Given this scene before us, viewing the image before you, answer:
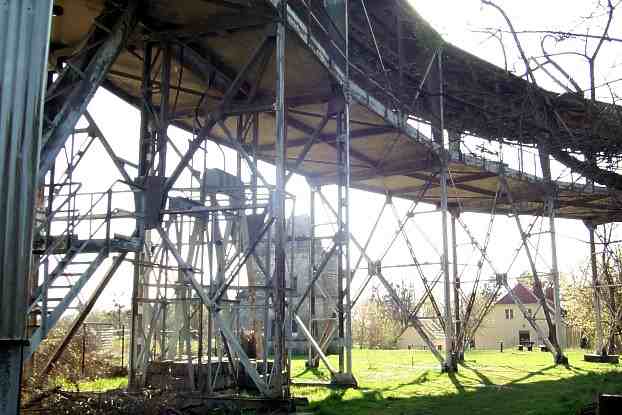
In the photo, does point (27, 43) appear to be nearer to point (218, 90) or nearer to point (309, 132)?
point (218, 90)

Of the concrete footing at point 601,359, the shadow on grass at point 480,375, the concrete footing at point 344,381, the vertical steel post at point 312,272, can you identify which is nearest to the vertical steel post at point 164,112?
the concrete footing at point 344,381

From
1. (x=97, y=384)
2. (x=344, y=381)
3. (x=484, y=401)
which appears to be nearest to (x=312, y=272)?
(x=344, y=381)

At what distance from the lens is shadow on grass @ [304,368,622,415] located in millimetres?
11172

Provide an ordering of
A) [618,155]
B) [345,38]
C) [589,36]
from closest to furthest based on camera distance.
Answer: [589,36], [618,155], [345,38]

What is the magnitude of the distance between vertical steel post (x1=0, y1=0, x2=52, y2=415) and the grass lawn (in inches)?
287

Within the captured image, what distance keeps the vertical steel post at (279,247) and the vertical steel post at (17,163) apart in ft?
20.8

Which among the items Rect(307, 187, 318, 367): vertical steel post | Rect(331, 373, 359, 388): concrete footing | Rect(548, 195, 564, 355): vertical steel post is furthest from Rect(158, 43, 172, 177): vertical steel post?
Rect(548, 195, 564, 355): vertical steel post

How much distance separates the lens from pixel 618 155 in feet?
24.8

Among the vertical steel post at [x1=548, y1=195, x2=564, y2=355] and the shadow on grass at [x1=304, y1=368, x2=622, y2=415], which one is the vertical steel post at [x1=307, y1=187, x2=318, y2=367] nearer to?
the shadow on grass at [x1=304, y1=368, x2=622, y2=415]

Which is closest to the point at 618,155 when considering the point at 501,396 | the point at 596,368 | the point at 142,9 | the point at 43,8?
the point at 43,8

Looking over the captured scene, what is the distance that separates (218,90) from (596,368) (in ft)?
48.5

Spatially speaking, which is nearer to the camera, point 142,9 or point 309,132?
point 142,9

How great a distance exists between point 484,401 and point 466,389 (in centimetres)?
226

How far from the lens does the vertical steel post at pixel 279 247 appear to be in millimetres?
10688
